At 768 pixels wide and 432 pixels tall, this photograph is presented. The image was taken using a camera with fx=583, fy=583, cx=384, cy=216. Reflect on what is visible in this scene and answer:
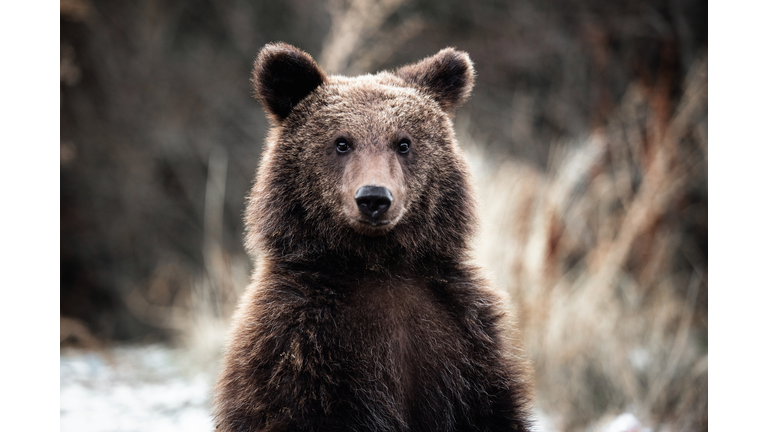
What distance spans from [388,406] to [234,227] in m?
8.34

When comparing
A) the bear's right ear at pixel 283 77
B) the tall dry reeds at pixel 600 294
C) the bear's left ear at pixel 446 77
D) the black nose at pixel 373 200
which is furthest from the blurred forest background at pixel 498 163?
the black nose at pixel 373 200

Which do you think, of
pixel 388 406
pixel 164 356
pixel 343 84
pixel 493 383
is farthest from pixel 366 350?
pixel 164 356

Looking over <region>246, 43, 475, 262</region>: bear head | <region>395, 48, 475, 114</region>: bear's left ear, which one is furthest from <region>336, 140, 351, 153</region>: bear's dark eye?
<region>395, 48, 475, 114</region>: bear's left ear

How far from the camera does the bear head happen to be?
2.28 metres

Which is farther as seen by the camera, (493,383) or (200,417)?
(200,417)

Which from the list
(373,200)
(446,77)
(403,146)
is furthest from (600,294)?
(373,200)

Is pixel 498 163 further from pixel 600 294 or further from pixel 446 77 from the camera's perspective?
pixel 446 77

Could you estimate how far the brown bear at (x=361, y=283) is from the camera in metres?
2.10

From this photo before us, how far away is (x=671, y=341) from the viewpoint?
208 inches

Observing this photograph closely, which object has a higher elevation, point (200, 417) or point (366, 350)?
point (366, 350)

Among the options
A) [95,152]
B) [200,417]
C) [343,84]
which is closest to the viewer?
[343,84]

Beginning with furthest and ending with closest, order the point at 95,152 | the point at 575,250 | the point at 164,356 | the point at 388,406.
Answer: the point at 95,152 → the point at 575,250 → the point at 164,356 → the point at 388,406

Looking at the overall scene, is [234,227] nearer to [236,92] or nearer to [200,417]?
[236,92]

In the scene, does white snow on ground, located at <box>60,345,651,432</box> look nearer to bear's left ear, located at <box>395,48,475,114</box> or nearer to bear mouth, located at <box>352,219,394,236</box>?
bear mouth, located at <box>352,219,394,236</box>
